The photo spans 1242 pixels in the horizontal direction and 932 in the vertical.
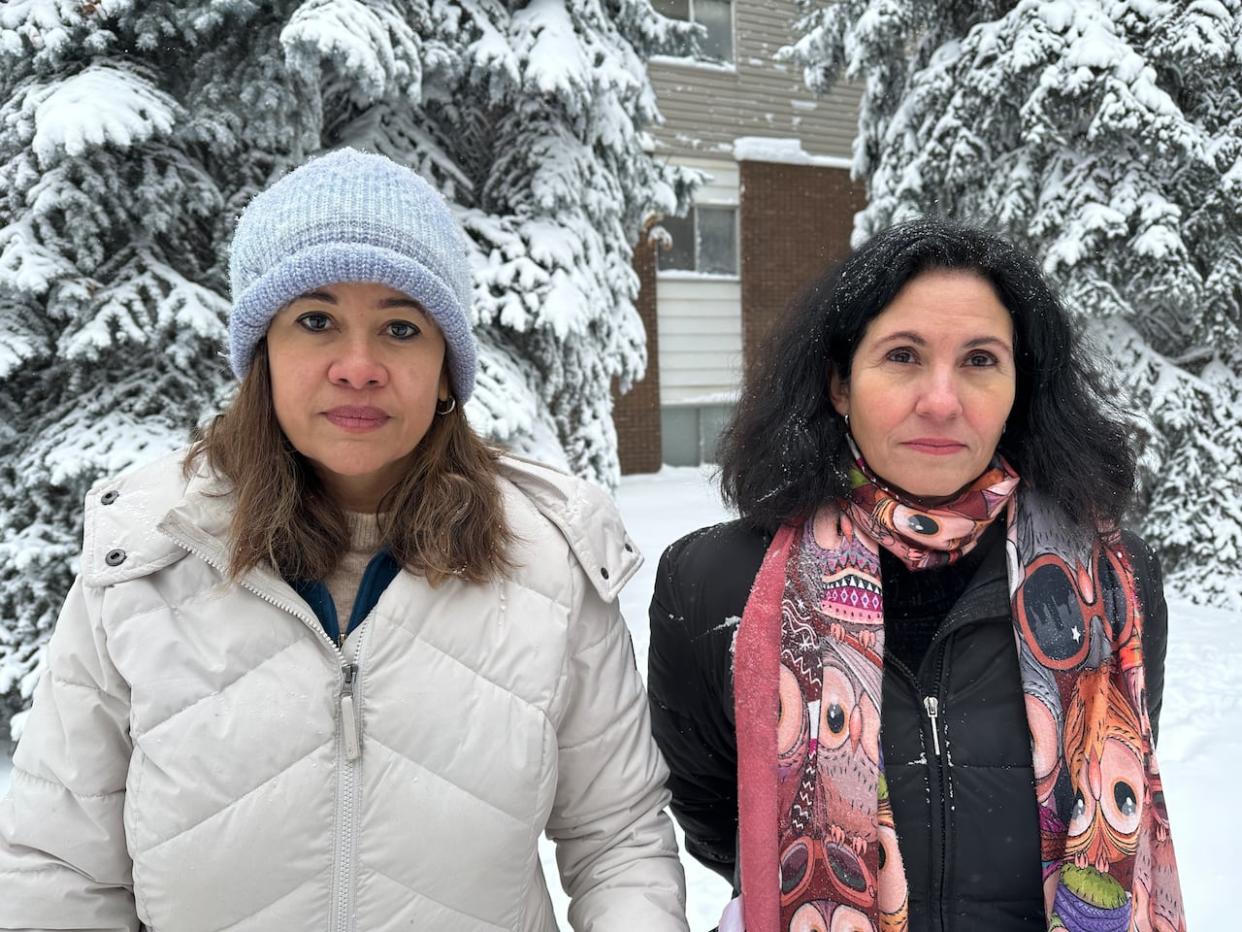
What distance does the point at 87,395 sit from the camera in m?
4.10

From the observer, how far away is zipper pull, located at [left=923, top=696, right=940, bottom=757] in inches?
61.6

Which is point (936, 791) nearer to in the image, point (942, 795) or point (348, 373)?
point (942, 795)

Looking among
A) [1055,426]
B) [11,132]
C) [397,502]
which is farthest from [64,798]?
[11,132]

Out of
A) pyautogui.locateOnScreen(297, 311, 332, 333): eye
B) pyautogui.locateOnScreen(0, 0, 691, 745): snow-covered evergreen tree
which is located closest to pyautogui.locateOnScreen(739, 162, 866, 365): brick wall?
pyautogui.locateOnScreen(0, 0, 691, 745): snow-covered evergreen tree

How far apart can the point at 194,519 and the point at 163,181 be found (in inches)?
125

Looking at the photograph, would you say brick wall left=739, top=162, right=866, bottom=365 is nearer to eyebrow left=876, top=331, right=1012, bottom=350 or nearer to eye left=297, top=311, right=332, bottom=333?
eyebrow left=876, top=331, right=1012, bottom=350

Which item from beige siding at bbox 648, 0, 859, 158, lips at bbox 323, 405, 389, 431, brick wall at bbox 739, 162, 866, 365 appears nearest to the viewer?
lips at bbox 323, 405, 389, 431

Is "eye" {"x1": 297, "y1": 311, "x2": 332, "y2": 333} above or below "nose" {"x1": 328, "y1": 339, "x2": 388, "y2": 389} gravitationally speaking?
above

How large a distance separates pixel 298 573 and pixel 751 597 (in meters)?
0.82

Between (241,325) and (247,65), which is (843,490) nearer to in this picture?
(241,325)

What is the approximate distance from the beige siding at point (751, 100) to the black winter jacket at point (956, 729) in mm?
11783

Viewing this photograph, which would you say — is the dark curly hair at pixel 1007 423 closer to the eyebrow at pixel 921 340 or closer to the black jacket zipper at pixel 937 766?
the eyebrow at pixel 921 340

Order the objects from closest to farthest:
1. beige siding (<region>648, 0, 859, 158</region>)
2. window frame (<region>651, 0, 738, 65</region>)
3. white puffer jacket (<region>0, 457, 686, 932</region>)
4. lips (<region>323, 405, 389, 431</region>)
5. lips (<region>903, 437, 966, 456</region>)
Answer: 1. white puffer jacket (<region>0, 457, 686, 932</region>)
2. lips (<region>323, 405, 389, 431</region>)
3. lips (<region>903, 437, 966, 456</region>)
4. beige siding (<region>648, 0, 859, 158</region>)
5. window frame (<region>651, 0, 738, 65</region>)

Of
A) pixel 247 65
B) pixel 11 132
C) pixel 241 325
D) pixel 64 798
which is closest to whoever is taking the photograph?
pixel 64 798
